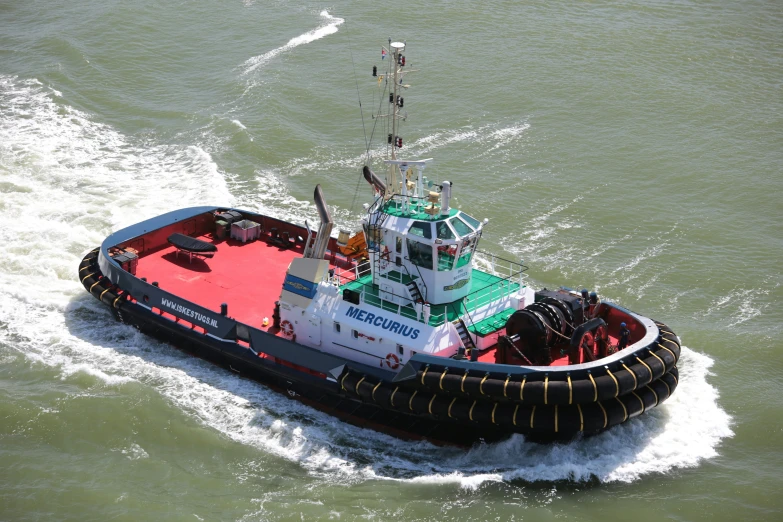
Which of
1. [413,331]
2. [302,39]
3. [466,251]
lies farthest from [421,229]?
[302,39]

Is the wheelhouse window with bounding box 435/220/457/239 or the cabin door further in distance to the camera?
the cabin door

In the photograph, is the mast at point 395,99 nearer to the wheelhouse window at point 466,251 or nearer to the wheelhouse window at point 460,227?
the wheelhouse window at point 460,227

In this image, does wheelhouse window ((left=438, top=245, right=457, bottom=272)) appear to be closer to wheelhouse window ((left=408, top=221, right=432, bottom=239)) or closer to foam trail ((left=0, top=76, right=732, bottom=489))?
wheelhouse window ((left=408, top=221, right=432, bottom=239))

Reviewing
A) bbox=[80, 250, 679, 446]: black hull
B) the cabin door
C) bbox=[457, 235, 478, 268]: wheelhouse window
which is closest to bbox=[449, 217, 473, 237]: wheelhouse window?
bbox=[457, 235, 478, 268]: wheelhouse window

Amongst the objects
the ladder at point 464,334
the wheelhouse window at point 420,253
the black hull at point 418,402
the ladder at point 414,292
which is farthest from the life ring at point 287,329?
the ladder at point 464,334

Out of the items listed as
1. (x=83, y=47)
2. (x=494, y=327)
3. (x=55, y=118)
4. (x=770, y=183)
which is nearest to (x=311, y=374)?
(x=494, y=327)

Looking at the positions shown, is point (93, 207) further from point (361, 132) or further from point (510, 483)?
point (510, 483)

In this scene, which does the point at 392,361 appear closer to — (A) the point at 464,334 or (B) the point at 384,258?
(A) the point at 464,334
